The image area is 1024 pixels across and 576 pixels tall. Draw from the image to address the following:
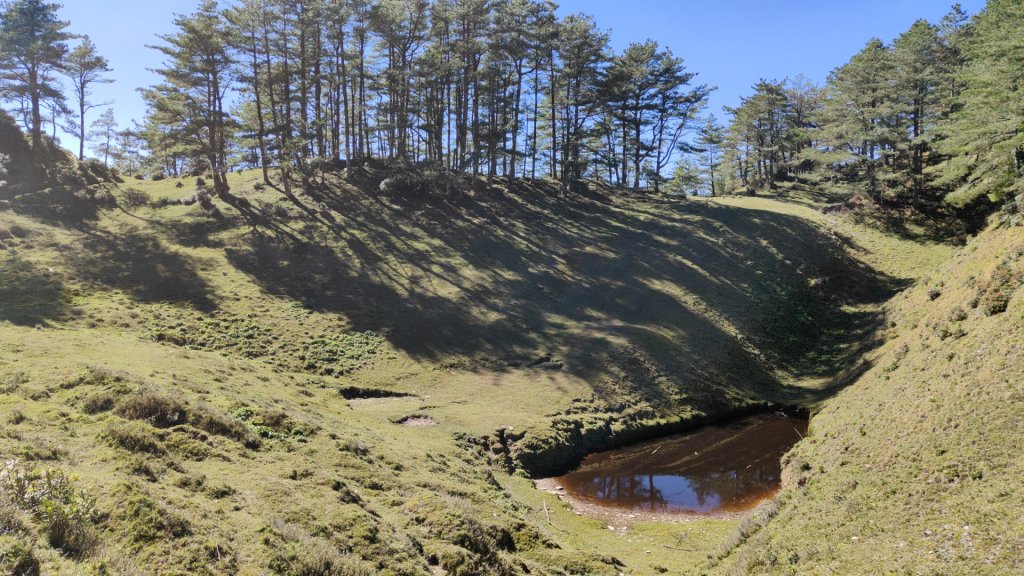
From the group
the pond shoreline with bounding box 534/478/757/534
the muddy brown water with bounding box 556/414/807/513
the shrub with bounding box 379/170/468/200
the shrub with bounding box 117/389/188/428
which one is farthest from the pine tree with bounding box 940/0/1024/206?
the shrub with bounding box 379/170/468/200

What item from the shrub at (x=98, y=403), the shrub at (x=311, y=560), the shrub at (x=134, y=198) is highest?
the shrub at (x=134, y=198)

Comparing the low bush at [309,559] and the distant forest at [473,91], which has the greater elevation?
the distant forest at [473,91]

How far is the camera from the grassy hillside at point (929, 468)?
10.5 metres

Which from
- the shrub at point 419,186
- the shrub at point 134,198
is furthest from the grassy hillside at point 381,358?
the shrub at point 419,186

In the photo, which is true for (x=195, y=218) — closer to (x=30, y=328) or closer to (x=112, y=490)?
(x=30, y=328)

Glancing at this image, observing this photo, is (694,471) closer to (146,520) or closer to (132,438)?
(146,520)

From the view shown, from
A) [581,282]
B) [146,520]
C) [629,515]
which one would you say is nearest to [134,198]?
Answer: [581,282]

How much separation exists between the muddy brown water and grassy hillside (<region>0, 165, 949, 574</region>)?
147 cm

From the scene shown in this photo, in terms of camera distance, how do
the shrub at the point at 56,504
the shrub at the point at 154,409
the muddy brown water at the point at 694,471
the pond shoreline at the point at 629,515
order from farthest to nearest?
the muddy brown water at the point at 694,471 < the pond shoreline at the point at 629,515 < the shrub at the point at 154,409 < the shrub at the point at 56,504

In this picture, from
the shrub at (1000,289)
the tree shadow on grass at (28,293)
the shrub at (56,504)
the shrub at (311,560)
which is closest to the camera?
the shrub at (56,504)

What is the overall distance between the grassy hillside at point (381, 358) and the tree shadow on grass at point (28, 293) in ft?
0.62

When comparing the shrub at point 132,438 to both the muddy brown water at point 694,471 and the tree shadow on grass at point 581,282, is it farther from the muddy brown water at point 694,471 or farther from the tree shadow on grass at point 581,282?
the tree shadow on grass at point 581,282

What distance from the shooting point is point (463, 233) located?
45.9 meters

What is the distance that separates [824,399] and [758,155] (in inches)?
2294
